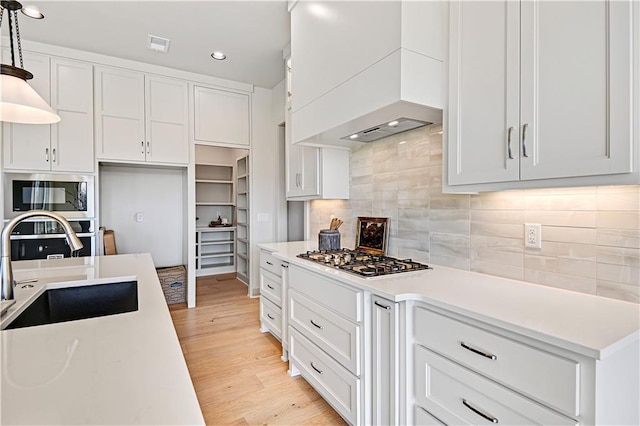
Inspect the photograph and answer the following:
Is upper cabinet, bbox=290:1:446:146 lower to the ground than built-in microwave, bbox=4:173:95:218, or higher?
higher

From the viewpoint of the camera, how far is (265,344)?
292 centimetres

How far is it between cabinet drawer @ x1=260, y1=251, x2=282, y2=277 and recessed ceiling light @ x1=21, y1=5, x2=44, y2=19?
2.72 metres

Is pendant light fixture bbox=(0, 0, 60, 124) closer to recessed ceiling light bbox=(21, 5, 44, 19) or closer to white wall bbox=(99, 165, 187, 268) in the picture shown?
recessed ceiling light bbox=(21, 5, 44, 19)

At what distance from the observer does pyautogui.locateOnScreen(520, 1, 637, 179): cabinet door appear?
1055 mm

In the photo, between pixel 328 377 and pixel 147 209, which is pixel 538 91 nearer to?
→ pixel 328 377

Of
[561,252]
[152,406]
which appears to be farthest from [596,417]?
[152,406]

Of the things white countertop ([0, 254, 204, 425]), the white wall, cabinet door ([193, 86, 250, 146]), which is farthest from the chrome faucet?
the white wall

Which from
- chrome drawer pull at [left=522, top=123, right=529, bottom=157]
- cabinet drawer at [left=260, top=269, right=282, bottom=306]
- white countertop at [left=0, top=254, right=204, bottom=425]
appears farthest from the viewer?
cabinet drawer at [left=260, top=269, right=282, bottom=306]

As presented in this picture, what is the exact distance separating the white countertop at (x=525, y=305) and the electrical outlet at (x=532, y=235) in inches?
7.6

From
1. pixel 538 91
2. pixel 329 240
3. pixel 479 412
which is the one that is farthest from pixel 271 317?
pixel 538 91

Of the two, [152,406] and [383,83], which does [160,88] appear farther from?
[152,406]

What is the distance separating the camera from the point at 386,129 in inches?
85.7

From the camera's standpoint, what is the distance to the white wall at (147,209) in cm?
437

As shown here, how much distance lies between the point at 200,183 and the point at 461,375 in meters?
5.32
